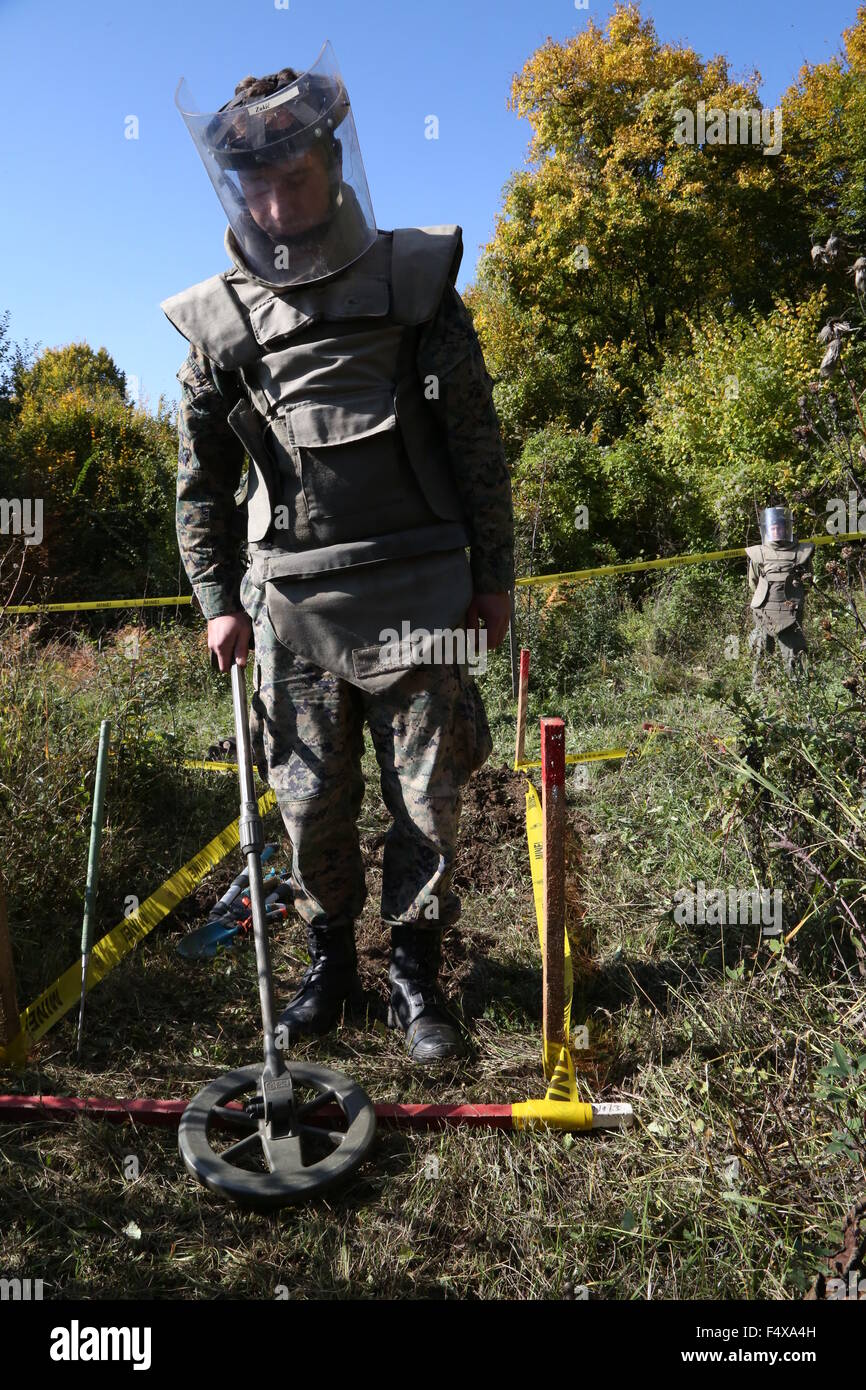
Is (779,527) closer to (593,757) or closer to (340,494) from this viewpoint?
(593,757)

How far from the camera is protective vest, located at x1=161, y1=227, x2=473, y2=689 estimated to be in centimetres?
247

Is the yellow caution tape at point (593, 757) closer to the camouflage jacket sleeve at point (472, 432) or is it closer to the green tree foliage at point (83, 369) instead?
the camouflage jacket sleeve at point (472, 432)

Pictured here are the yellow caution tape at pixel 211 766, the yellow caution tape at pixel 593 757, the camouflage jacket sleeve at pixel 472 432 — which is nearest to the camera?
the camouflage jacket sleeve at pixel 472 432

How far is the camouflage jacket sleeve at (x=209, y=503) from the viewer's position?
2.71m

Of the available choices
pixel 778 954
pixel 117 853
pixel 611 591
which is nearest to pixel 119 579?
pixel 611 591

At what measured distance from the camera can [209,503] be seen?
2.81 metres

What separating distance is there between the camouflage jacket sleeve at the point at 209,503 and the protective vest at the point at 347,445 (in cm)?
20

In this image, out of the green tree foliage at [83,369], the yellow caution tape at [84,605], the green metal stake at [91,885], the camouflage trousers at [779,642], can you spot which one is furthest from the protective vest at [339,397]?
the green tree foliage at [83,369]

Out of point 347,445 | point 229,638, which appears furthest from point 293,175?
point 229,638

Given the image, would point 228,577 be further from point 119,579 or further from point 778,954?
point 119,579

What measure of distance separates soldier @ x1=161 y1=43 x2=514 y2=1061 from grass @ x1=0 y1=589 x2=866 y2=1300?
0.42 m

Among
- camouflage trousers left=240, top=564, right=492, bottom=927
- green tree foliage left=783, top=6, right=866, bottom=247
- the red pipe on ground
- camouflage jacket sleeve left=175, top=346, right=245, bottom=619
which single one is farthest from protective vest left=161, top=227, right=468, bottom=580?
green tree foliage left=783, top=6, right=866, bottom=247

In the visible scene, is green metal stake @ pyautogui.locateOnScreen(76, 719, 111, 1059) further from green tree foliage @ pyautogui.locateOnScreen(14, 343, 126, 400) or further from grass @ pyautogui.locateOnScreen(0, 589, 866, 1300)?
green tree foliage @ pyautogui.locateOnScreen(14, 343, 126, 400)

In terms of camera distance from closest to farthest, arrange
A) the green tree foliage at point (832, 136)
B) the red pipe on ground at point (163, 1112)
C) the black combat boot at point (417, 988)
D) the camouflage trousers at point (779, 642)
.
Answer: the red pipe on ground at point (163, 1112)
the black combat boot at point (417, 988)
the camouflage trousers at point (779, 642)
the green tree foliage at point (832, 136)
